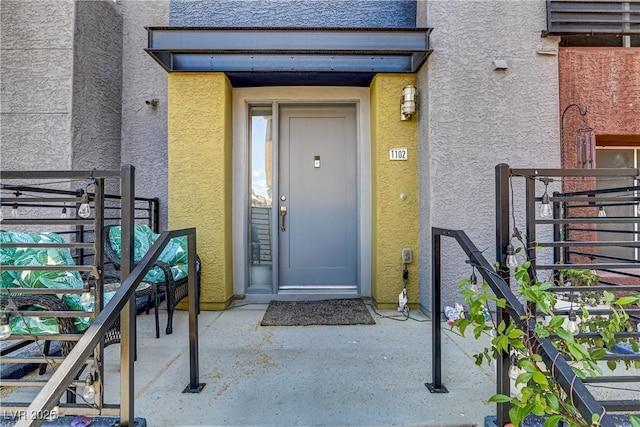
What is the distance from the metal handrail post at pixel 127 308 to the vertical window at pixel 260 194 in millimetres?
2517

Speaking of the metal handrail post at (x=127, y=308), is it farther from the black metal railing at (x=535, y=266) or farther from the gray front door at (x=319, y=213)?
the gray front door at (x=319, y=213)

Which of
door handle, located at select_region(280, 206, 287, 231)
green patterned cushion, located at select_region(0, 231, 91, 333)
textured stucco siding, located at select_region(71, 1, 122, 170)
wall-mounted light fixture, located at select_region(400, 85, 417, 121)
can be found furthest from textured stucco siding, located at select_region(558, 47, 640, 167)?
textured stucco siding, located at select_region(71, 1, 122, 170)

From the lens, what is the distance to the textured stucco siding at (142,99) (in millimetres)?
4035

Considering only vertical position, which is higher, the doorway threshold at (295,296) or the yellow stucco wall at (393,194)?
the yellow stucco wall at (393,194)

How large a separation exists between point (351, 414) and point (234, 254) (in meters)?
2.65

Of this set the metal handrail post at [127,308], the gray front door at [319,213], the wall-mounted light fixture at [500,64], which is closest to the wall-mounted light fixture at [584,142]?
the wall-mounted light fixture at [500,64]

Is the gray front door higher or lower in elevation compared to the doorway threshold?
higher

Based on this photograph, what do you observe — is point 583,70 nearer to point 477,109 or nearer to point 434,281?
point 477,109

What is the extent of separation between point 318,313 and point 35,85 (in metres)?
3.85

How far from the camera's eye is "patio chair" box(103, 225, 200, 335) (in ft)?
9.45

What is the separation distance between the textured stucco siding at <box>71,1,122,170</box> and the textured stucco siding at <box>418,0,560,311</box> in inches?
145

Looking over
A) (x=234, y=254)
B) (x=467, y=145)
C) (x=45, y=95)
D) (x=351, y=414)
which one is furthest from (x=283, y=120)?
(x=351, y=414)

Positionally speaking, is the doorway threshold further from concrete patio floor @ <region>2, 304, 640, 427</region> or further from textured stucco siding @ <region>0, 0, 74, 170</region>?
textured stucco siding @ <region>0, 0, 74, 170</region>

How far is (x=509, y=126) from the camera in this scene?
3295mm
